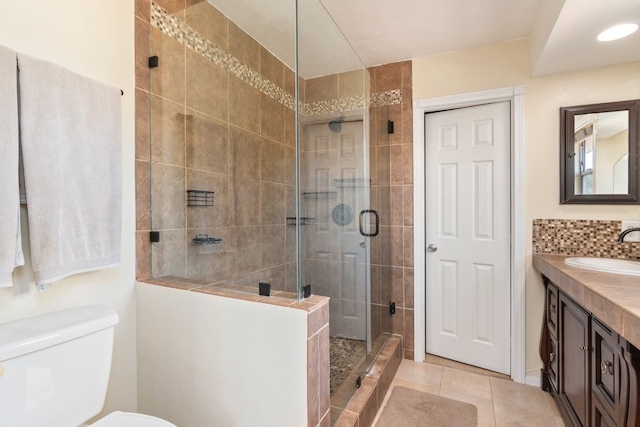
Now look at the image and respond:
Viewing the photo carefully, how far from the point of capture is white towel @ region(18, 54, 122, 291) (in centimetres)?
108

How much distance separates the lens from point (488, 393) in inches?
83.4

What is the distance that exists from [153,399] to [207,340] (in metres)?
0.48

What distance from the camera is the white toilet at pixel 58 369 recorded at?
929mm

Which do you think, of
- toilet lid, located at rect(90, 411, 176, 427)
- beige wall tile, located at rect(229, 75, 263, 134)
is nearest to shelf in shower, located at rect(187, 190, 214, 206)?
beige wall tile, located at rect(229, 75, 263, 134)

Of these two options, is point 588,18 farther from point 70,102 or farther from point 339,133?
point 70,102

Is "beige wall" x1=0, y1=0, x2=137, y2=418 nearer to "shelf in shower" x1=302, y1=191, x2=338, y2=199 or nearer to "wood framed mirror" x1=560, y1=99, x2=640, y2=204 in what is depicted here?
"shelf in shower" x1=302, y1=191, x2=338, y2=199

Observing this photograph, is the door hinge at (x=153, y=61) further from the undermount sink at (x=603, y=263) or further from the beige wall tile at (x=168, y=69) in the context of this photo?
the undermount sink at (x=603, y=263)

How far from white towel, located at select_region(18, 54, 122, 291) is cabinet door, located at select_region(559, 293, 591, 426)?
214 cm

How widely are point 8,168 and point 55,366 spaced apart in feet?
2.18

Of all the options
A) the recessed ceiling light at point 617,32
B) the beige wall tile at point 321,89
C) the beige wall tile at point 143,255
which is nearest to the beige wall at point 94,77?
the beige wall tile at point 143,255

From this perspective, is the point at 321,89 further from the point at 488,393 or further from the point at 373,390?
the point at 488,393

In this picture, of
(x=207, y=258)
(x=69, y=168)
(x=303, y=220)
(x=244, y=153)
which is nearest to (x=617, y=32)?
(x=303, y=220)

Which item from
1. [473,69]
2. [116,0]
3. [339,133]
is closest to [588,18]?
[473,69]

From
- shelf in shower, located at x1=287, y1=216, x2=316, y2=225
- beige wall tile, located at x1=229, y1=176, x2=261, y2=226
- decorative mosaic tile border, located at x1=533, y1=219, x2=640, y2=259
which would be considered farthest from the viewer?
beige wall tile, located at x1=229, y1=176, x2=261, y2=226
